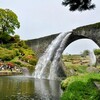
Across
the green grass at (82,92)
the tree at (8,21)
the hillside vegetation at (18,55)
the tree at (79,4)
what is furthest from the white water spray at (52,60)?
the tree at (79,4)

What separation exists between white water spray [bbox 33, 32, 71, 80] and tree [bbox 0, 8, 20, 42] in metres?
20.7

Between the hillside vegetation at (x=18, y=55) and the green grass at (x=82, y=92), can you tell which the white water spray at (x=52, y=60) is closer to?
the hillside vegetation at (x=18, y=55)

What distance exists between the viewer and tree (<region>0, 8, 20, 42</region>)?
65.3 meters

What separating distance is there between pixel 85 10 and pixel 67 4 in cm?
66

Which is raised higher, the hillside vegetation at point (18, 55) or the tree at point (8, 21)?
the tree at point (8, 21)

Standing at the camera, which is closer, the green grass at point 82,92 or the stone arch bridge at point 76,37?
the green grass at point 82,92

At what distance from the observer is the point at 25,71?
45344 mm

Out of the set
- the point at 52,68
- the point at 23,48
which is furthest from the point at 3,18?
the point at 52,68

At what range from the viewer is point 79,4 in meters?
9.99

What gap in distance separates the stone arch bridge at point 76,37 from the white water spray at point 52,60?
3.50 feet

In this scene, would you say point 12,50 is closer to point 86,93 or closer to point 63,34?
point 63,34

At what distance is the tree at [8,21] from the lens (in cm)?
6531

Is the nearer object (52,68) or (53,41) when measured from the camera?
A: (52,68)

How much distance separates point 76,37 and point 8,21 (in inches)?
1003
